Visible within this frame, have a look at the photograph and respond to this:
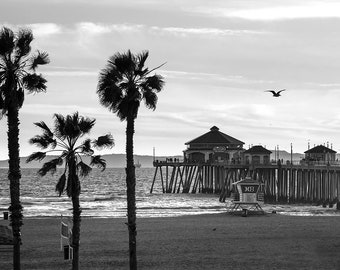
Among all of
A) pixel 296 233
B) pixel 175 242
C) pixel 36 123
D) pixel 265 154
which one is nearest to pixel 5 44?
pixel 36 123

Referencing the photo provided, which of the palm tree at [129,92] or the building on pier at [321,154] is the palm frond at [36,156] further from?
the building on pier at [321,154]

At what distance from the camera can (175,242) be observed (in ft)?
132

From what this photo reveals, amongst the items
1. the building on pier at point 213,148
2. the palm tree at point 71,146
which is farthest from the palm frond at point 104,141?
the building on pier at point 213,148

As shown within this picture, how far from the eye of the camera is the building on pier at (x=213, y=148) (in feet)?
357

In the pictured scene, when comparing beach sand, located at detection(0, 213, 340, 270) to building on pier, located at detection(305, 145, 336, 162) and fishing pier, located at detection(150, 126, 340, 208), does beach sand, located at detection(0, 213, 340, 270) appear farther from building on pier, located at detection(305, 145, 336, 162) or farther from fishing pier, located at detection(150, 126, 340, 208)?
building on pier, located at detection(305, 145, 336, 162)

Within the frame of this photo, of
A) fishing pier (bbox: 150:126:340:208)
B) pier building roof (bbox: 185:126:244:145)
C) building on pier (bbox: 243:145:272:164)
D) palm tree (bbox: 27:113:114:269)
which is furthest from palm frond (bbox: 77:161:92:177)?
pier building roof (bbox: 185:126:244:145)

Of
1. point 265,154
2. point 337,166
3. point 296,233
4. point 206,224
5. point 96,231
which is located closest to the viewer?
point 296,233

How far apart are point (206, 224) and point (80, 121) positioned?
80.8ft

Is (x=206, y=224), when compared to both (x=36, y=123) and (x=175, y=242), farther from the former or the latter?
(x=36, y=123)

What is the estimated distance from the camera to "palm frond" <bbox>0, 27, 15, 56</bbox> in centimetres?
2714

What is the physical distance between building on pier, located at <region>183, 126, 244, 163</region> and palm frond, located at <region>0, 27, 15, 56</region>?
81194 millimetres

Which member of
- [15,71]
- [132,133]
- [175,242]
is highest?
[15,71]

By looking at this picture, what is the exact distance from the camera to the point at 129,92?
2792 cm

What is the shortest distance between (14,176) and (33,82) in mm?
3479
